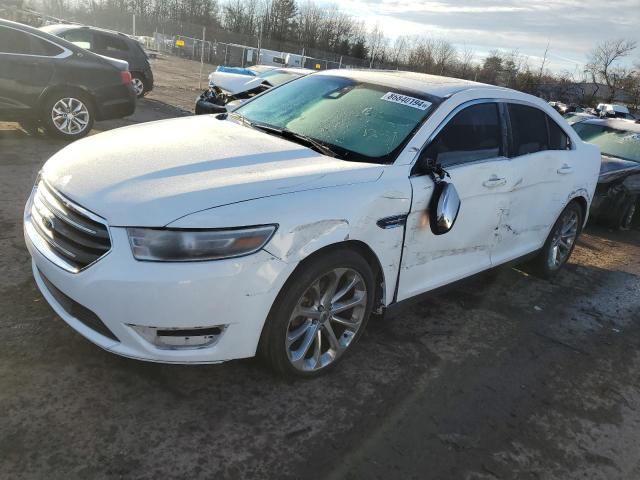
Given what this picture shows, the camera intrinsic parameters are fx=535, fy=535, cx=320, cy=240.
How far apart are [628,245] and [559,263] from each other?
8.36ft

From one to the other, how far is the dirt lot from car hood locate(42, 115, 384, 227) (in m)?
0.91

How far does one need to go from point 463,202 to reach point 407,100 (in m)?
0.78

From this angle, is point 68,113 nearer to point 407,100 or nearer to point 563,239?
point 407,100

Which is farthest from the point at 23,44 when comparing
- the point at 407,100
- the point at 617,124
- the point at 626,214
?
the point at 617,124

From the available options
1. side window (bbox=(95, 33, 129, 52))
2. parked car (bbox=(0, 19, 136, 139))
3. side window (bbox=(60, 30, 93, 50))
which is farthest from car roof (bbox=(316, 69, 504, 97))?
side window (bbox=(95, 33, 129, 52))

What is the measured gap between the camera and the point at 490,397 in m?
3.15

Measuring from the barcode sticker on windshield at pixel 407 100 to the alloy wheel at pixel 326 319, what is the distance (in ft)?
4.19

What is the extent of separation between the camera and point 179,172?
275 cm

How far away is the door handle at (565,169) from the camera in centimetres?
468

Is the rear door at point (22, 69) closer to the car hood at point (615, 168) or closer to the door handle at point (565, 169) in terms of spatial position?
the door handle at point (565, 169)

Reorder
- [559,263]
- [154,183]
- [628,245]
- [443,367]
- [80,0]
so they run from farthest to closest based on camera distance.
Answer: [80,0]
[628,245]
[559,263]
[443,367]
[154,183]

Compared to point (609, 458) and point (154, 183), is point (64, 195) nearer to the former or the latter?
point (154, 183)

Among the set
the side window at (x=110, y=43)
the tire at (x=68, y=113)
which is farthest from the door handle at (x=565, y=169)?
the side window at (x=110, y=43)

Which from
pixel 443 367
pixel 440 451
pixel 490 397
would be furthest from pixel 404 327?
pixel 440 451
